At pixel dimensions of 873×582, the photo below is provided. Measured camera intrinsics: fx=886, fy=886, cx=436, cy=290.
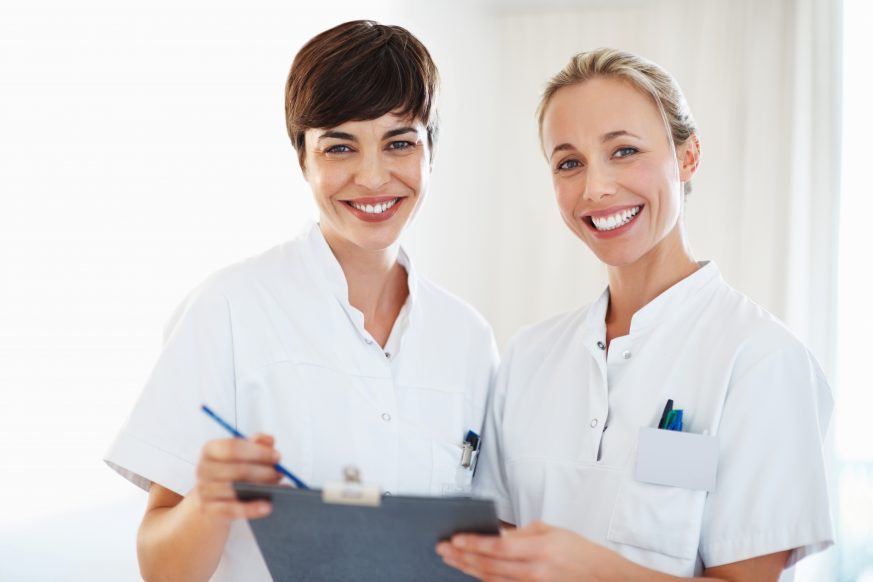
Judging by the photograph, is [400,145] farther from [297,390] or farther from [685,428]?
[685,428]

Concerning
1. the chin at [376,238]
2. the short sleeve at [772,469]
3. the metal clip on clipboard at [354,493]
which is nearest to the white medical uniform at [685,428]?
the short sleeve at [772,469]

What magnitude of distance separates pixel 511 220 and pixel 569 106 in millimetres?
3082

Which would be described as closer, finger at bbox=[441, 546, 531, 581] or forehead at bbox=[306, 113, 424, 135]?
finger at bbox=[441, 546, 531, 581]

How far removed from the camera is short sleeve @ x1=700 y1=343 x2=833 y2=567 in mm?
1466

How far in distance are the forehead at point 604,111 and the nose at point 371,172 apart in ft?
1.19

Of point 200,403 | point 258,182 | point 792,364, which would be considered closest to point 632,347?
point 792,364

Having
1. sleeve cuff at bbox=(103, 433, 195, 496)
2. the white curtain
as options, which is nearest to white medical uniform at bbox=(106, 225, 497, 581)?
sleeve cuff at bbox=(103, 433, 195, 496)

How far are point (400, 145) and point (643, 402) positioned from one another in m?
0.69

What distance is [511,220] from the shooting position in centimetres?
483

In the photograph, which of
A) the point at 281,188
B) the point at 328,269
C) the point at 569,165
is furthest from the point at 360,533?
the point at 281,188

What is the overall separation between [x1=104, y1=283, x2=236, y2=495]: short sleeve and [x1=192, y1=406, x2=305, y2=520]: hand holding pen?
34 centimetres

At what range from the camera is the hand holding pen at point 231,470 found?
1225 millimetres

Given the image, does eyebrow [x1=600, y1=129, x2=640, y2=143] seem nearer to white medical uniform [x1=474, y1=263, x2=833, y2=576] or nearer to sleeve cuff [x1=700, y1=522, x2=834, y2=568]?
white medical uniform [x1=474, y1=263, x2=833, y2=576]

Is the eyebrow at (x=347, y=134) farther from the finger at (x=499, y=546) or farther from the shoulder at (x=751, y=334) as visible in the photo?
the finger at (x=499, y=546)
